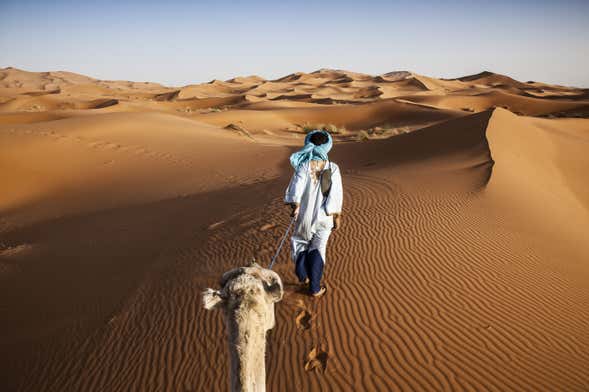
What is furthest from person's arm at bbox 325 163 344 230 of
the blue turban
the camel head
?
the camel head

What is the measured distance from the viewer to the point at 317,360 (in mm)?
3438

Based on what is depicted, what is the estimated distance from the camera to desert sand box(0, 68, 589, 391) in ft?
11.5

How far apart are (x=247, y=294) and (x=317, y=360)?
192 cm

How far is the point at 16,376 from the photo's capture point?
402cm

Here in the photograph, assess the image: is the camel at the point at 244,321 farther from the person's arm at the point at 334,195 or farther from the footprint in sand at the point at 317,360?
the person's arm at the point at 334,195

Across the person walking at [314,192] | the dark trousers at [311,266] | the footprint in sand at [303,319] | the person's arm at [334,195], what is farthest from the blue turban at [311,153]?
the footprint in sand at [303,319]

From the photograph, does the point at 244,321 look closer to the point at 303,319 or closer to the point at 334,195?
the point at 334,195

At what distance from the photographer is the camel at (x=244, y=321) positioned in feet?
5.98

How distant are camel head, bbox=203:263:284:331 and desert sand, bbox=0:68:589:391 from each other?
166cm

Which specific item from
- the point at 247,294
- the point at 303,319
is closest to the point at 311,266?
the point at 303,319

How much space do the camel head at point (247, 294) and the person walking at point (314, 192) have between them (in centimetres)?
171

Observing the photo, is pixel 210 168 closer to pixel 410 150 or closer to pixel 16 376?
pixel 410 150

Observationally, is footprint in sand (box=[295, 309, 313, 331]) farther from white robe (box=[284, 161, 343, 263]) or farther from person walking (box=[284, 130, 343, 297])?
white robe (box=[284, 161, 343, 263])

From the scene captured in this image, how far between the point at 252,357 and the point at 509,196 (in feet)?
21.3
